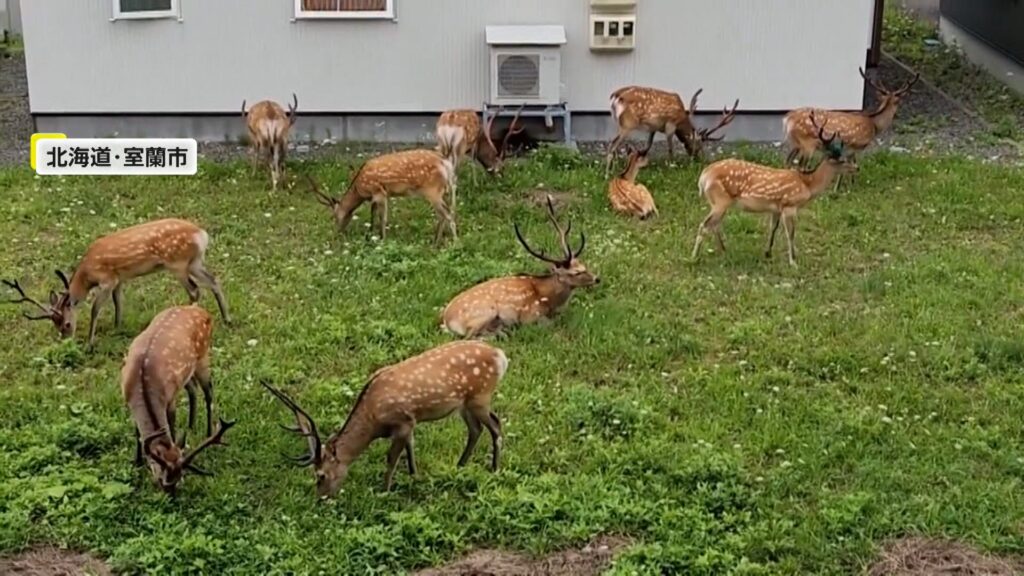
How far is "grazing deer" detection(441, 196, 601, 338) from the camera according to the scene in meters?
8.50

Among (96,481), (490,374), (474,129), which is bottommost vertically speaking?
(96,481)

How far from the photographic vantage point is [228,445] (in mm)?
7094

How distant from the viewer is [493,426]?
22.4 ft

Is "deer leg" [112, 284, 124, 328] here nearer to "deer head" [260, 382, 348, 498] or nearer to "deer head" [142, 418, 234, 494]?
"deer head" [142, 418, 234, 494]

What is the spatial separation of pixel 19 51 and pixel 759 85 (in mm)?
10685

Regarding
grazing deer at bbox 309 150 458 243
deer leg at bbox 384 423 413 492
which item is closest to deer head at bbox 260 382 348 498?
deer leg at bbox 384 423 413 492

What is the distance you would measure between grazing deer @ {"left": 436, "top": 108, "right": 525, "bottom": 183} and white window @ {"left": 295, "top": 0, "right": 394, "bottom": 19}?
185 centimetres

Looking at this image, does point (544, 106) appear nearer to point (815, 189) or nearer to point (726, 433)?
point (815, 189)

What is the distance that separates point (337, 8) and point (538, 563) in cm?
812

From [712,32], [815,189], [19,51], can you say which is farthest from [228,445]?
[19,51]

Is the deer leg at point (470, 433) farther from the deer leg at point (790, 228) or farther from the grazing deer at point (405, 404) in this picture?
the deer leg at point (790, 228)

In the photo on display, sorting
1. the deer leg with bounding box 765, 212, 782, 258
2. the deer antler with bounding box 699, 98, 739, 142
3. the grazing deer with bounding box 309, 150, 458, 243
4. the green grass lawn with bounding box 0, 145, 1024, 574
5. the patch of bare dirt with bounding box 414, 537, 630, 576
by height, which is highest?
the deer antler with bounding box 699, 98, 739, 142

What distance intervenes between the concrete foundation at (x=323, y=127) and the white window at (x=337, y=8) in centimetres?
95

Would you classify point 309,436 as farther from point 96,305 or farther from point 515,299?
point 96,305
